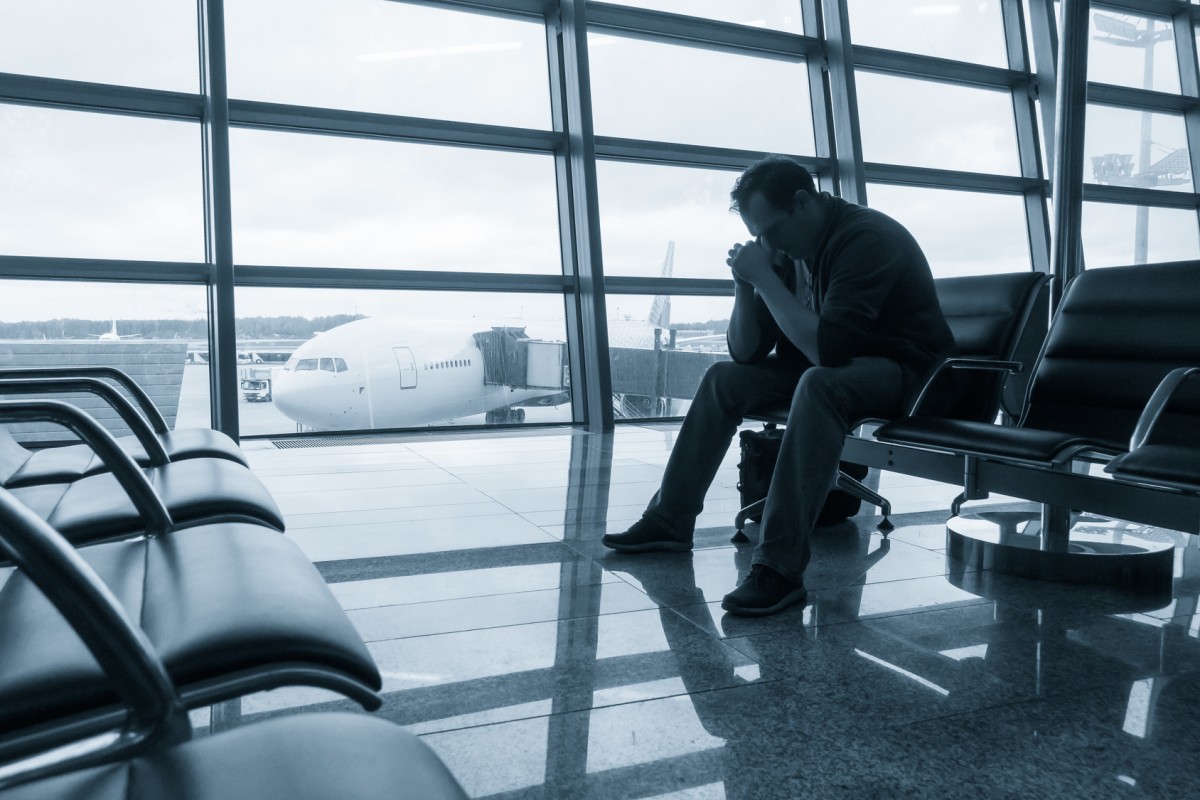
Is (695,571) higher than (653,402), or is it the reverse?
(653,402)

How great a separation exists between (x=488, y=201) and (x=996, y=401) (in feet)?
12.6

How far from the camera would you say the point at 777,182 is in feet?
7.13

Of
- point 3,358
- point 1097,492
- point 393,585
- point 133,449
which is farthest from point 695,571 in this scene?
point 3,358

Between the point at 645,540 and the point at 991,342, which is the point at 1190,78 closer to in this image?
the point at 991,342

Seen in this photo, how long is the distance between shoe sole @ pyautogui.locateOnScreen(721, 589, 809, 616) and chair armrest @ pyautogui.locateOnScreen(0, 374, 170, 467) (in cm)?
118

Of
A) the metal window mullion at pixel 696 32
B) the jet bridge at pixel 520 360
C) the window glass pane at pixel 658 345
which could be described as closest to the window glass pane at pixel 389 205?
the jet bridge at pixel 520 360

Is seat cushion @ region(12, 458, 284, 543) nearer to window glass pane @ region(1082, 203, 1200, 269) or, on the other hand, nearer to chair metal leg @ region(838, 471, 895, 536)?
chair metal leg @ region(838, 471, 895, 536)

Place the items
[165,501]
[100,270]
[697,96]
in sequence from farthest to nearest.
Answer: [697,96] < [100,270] < [165,501]

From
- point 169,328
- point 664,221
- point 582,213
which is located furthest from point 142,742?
point 664,221

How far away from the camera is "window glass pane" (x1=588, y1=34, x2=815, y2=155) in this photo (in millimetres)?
5891

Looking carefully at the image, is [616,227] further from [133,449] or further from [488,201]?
[133,449]

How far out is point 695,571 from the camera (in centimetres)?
224

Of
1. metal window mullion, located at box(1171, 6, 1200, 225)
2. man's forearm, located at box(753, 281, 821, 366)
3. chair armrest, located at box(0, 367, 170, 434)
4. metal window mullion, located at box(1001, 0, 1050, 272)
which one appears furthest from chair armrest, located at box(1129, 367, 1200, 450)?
metal window mullion, located at box(1171, 6, 1200, 225)

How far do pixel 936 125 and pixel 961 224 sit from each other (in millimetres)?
770
